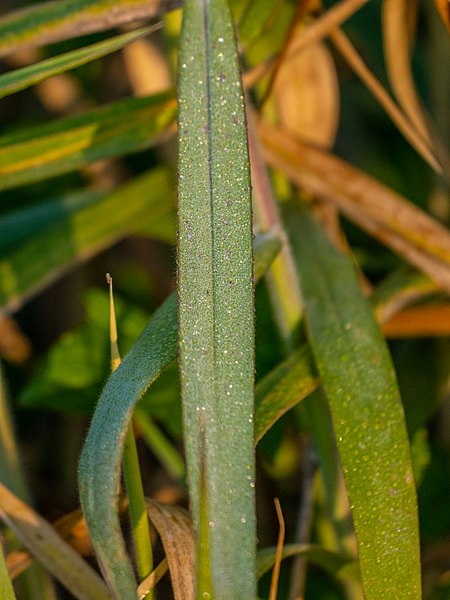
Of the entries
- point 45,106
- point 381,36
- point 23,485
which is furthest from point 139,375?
point 45,106

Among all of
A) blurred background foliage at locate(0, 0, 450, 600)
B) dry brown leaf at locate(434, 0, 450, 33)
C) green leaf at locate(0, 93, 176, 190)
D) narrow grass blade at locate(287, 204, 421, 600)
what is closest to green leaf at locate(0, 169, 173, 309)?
blurred background foliage at locate(0, 0, 450, 600)

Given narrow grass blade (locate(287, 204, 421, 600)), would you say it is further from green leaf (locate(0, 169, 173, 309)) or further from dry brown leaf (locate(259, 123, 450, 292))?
green leaf (locate(0, 169, 173, 309))

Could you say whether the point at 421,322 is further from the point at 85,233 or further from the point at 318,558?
the point at 85,233

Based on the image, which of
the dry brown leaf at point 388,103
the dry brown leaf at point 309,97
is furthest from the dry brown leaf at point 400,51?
the dry brown leaf at point 309,97

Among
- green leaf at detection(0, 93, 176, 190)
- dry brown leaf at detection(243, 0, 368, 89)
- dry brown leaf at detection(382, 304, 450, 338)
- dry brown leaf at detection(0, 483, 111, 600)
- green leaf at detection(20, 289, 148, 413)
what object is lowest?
dry brown leaf at detection(0, 483, 111, 600)

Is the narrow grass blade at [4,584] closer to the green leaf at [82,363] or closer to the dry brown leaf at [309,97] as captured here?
the green leaf at [82,363]

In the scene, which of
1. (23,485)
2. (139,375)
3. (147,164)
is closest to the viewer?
(139,375)

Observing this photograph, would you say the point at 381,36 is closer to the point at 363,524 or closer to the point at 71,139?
the point at 71,139
